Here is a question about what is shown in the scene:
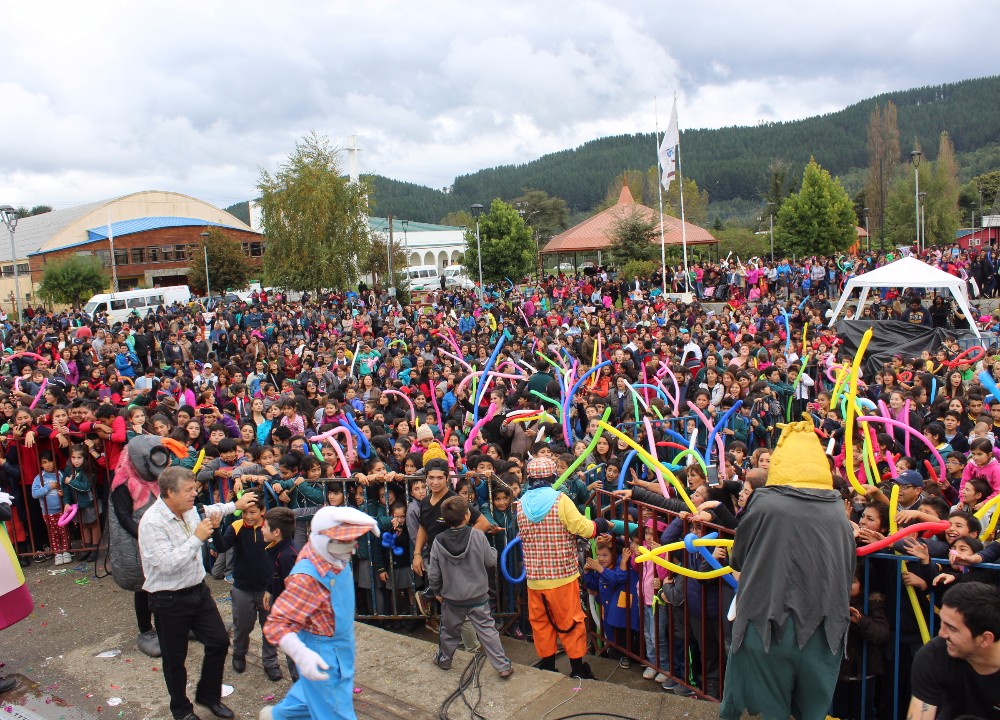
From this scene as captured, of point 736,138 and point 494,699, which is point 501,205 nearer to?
point 494,699

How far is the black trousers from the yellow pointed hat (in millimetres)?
3197

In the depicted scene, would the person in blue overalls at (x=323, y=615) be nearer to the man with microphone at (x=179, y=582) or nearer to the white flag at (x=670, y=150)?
the man with microphone at (x=179, y=582)

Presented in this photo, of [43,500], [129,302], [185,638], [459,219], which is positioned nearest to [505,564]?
[185,638]

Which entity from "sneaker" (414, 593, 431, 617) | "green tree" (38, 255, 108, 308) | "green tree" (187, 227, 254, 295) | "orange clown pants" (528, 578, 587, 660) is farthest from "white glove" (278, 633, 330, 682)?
"green tree" (187, 227, 254, 295)

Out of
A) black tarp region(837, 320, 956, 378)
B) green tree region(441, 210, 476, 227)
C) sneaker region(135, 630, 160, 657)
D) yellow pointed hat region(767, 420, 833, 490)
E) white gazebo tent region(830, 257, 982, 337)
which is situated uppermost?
green tree region(441, 210, 476, 227)

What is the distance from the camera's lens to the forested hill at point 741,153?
167m

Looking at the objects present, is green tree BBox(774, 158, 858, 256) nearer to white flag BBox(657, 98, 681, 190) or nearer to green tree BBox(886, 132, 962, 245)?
green tree BBox(886, 132, 962, 245)

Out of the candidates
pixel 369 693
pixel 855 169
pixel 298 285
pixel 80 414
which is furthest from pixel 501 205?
pixel 855 169

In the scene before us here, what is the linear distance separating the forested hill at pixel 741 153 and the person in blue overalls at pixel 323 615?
15221 cm

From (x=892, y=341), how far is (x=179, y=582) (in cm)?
1402

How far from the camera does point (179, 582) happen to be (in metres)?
4.59

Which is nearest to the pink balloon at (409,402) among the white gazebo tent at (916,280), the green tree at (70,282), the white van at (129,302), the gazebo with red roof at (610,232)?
the white gazebo tent at (916,280)

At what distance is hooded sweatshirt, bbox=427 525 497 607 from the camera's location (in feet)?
17.5

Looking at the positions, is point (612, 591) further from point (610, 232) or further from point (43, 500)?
point (610, 232)
